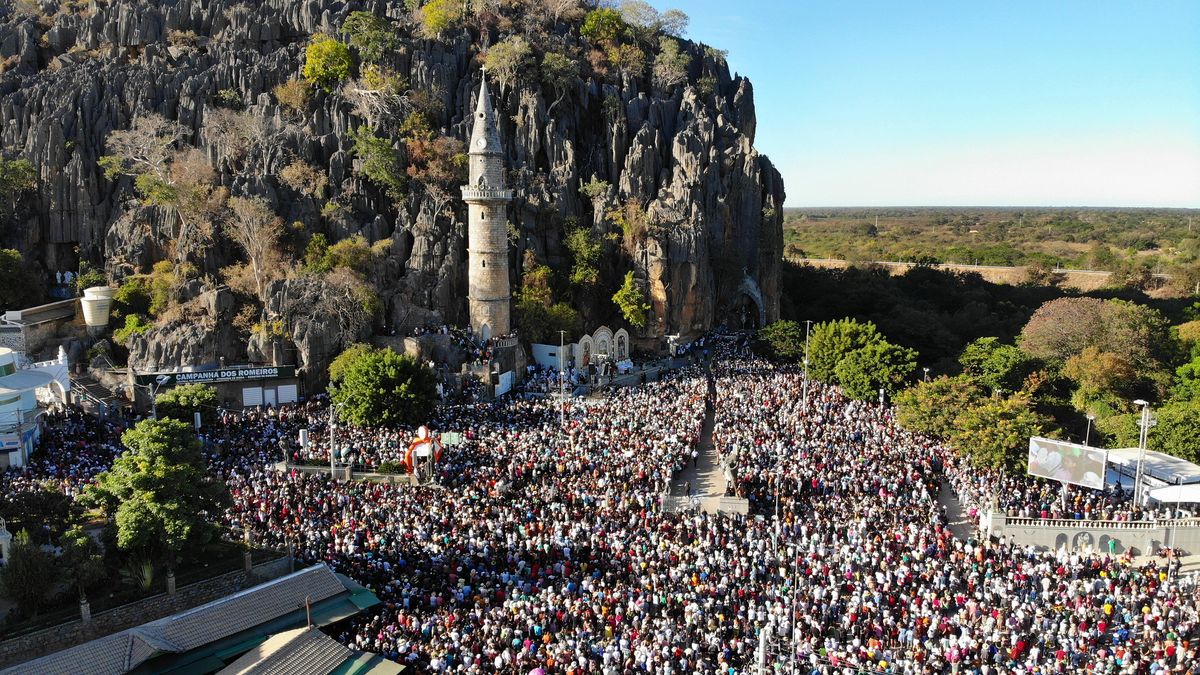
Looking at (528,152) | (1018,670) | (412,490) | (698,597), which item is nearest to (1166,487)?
(1018,670)

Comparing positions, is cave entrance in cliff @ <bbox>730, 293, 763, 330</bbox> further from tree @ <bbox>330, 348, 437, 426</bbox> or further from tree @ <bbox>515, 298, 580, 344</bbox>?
tree @ <bbox>330, 348, 437, 426</bbox>

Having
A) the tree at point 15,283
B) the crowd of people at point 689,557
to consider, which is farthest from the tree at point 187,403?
the tree at point 15,283

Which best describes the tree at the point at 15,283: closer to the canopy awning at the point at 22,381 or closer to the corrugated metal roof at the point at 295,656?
the canopy awning at the point at 22,381

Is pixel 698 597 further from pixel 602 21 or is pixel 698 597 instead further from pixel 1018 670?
pixel 602 21

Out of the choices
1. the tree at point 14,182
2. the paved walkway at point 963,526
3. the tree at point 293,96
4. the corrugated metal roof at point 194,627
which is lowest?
the paved walkway at point 963,526

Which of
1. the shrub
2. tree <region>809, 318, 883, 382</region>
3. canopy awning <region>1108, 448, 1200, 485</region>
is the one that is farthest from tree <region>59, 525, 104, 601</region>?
tree <region>809, 318, 883, 382</region>

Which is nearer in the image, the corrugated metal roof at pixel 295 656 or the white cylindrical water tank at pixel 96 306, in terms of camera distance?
the corrugated metal roof at pixel 295 656
